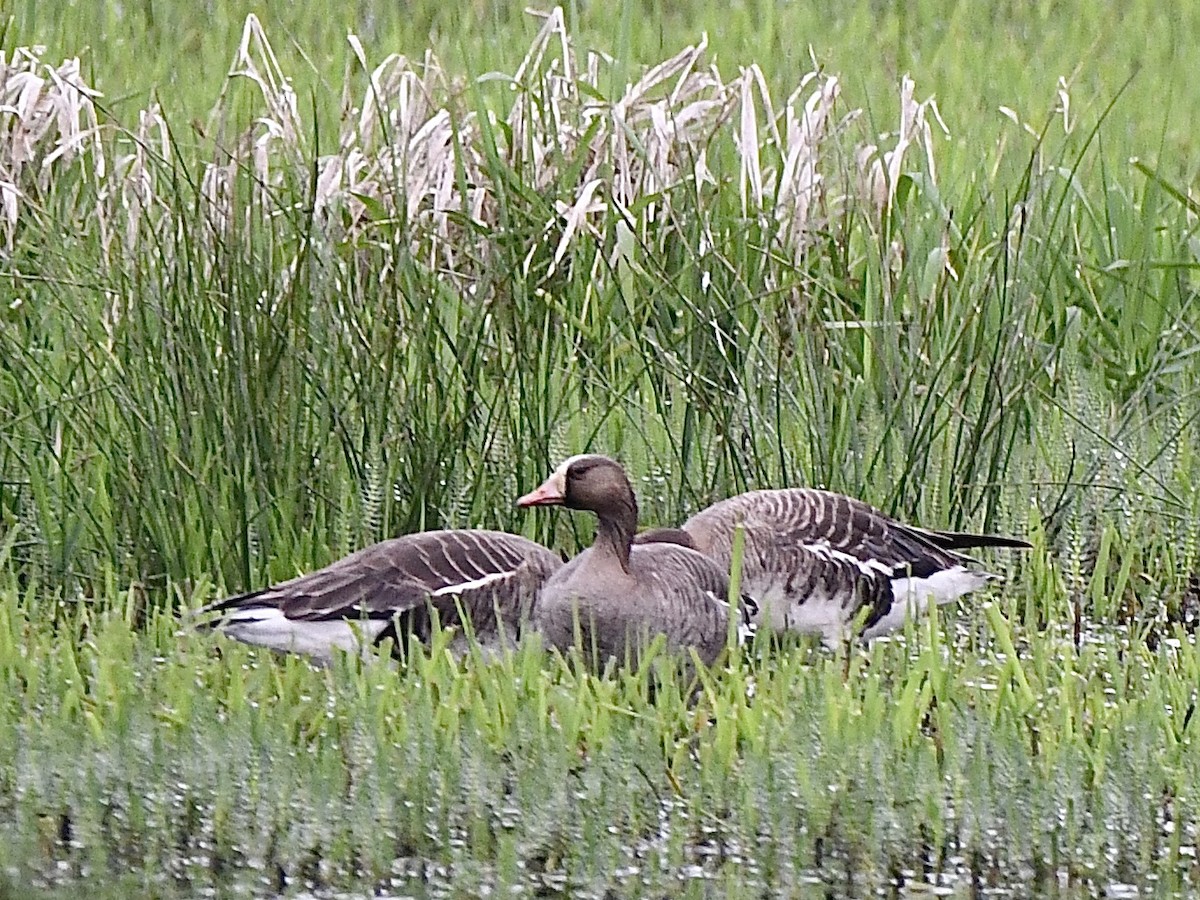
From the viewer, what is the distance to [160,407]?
5816mm

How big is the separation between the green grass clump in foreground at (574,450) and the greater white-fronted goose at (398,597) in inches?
4.9

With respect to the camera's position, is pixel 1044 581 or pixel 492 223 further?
pixel 492 223

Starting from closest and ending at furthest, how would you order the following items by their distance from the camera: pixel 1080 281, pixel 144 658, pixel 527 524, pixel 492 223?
pixel 144 658
pixel 527 524
pixel 1080 281
pixel 492 223

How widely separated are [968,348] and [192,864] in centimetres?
277

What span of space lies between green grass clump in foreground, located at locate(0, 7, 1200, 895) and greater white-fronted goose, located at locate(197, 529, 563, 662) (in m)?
0.13

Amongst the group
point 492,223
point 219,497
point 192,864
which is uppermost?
point 492,223

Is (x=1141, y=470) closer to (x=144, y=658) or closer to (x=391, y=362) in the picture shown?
(x=391, y=362)

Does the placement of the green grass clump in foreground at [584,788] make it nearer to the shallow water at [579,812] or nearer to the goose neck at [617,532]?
the shallow water at [579,812]

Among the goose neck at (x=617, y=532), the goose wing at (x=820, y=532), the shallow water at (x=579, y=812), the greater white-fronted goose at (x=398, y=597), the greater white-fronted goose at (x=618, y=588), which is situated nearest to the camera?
the shallow water at (x=579, y=812)

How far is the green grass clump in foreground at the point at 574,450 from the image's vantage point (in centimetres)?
432

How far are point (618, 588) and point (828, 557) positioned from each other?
0.65 meters

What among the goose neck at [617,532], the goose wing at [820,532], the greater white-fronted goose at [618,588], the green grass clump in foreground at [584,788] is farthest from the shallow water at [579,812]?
the goose wing at [820,532]

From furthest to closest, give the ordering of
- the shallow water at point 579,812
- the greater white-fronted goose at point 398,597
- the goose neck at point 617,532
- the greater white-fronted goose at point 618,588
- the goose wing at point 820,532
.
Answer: the goose wing at point 820,532 → the goose neck at point 617,532 → the greater white-fronted goose at point 618,588 → the greater white-fronted goose at point 398,597 → the shallow water at point 579,812

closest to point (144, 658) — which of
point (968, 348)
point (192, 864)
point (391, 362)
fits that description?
point (192, 864)
